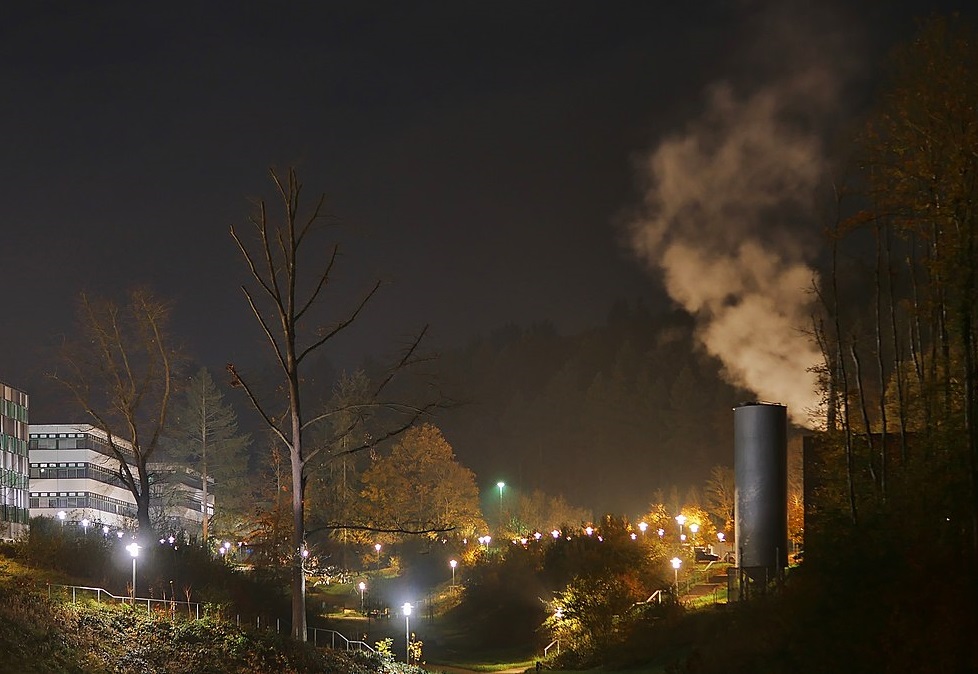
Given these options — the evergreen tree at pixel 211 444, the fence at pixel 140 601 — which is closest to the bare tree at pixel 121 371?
the fence at pixel 140 601

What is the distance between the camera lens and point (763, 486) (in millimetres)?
40156

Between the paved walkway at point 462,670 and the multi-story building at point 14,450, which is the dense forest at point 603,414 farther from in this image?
the paved walkway at point 462,670

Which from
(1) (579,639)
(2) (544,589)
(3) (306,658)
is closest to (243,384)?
(3) (306,658)

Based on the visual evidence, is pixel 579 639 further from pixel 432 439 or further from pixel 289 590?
pixel 432 439

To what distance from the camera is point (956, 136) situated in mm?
22875

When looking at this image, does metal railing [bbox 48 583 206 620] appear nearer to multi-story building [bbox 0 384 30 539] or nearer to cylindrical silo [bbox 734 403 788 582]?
cylindrical silo [bbox 734 403 788 582]

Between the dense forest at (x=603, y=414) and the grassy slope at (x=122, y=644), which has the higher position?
the dense forest at (x=603, y=414)

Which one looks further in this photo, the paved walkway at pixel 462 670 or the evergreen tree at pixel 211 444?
the evergreen tree at pixel 211 444

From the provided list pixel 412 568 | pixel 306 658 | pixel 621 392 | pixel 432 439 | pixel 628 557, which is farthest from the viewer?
pixel 621 392

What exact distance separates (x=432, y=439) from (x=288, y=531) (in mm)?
28959

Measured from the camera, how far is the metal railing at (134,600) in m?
27.4

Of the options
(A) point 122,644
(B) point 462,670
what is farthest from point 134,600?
(B) point 462,670

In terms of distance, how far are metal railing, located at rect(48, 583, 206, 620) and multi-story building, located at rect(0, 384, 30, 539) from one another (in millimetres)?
54136

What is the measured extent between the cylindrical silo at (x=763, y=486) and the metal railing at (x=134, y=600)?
19994 millimetres
